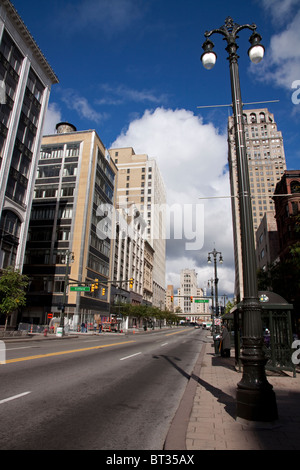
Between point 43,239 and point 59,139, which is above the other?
point 59,139

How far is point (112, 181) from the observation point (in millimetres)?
70250

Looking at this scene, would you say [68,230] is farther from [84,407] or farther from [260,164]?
[260,164]

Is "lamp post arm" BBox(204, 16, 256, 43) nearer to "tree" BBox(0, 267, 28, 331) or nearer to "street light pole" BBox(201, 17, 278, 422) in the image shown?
"street light pole" BBox(201, 17, 278, 422)

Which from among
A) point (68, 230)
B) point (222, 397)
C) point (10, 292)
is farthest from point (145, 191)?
point (222, 397)

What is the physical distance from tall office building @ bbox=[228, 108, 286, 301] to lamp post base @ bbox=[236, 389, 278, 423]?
122 meters

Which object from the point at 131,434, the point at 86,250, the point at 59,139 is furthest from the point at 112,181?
the point at 131,434

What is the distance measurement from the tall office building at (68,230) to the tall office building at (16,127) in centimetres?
1429

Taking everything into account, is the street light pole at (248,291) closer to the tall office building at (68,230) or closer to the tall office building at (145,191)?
the tall office building at (68,230)

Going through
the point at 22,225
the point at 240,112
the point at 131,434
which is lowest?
the point at 131,434

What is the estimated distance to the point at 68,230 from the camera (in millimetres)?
54094

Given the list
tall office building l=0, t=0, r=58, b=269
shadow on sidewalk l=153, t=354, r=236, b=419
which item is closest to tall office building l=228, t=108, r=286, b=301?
tall office building l=0, t=0, r=58, b=269
